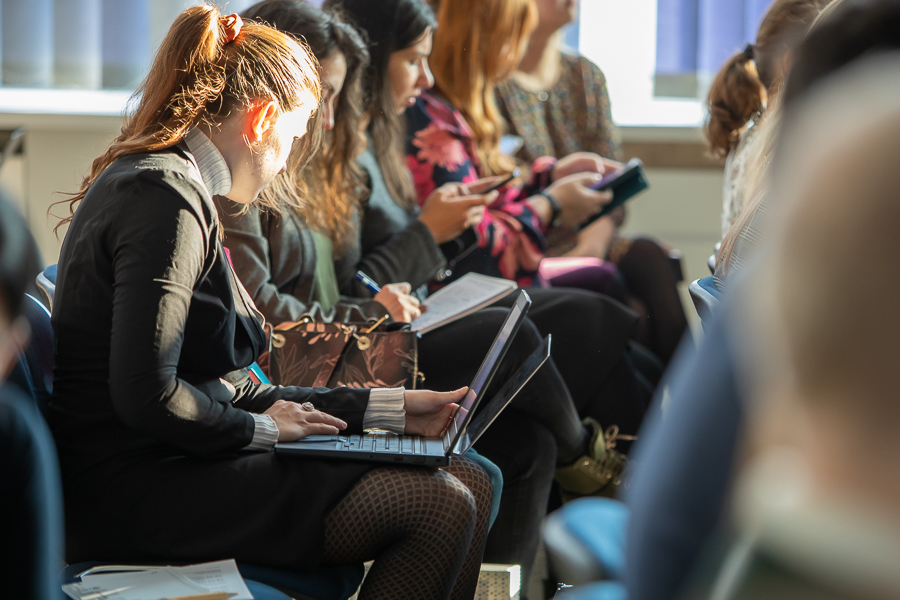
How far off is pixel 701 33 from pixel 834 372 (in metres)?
2.88

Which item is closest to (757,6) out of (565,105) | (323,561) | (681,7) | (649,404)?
(681,7)

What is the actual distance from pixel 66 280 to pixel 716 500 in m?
0.80

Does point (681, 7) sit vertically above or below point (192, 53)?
above

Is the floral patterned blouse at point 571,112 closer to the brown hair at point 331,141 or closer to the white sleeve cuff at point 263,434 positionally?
the brown hair at point 331,141

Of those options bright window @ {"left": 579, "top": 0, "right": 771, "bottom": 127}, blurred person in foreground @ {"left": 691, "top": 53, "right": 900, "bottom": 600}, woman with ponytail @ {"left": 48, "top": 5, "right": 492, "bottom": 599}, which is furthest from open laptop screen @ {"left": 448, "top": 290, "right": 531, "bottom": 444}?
bright window @ {"left": 579, "top": 0, "right": 771, "bottom": 127}

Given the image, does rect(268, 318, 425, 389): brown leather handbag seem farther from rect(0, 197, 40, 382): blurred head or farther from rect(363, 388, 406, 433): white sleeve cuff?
rect(0, 197, 40, 382): blurred head

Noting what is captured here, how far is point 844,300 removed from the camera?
0.42 meters

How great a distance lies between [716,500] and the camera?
50 cm

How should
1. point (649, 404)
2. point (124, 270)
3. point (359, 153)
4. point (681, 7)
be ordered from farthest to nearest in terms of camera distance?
point (681, 7) → point (649, 404) → point (359, 153) → point (124, 270)

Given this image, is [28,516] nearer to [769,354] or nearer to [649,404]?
[769,354]

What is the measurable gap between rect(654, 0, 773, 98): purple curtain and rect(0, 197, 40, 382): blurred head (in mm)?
2779

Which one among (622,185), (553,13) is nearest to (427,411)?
(622,185)

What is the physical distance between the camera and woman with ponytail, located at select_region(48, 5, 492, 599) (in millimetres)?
960

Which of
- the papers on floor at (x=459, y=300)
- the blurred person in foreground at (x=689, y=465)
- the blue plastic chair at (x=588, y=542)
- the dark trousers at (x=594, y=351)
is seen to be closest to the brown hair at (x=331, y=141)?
the papers on floor at (x=459, y=300)
